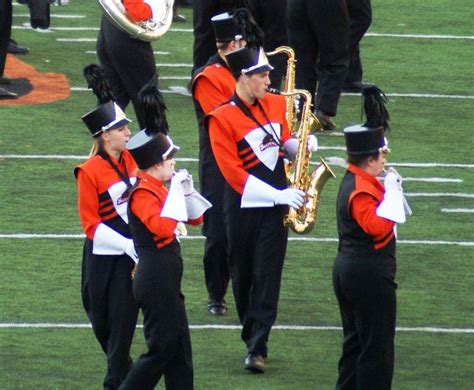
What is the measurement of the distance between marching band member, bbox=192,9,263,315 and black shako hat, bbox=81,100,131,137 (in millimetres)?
1223

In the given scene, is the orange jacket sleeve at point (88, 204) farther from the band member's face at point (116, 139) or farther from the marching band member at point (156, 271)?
the marching band member at point (156, 271)

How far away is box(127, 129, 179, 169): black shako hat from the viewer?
769 cm

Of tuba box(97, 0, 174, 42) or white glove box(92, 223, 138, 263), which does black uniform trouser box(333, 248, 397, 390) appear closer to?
white glove box(92, 223, 138, 263)

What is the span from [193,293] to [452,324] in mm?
1735

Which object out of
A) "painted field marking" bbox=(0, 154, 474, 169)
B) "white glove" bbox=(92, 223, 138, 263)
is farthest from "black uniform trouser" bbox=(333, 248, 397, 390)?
"painted field marking" bbox=(0, 154, 474, 169)

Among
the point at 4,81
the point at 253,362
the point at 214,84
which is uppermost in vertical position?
the point at 214,84

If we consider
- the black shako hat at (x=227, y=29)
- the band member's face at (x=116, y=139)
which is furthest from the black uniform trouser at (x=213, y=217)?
the band member's face at (x=116, y=139)

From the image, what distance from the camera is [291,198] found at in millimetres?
8547

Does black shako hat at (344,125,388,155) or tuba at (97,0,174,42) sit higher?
black shako hat at (344,125,388,155)

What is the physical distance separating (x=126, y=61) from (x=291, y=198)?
4018 mm

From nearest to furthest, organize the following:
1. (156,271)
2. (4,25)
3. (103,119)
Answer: (156,271) < (103,119) < (4,25)

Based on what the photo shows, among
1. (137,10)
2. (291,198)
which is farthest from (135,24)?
(291,198)

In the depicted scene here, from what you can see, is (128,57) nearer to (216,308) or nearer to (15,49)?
(216,308)

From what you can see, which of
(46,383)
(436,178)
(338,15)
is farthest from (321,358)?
(338,15)
